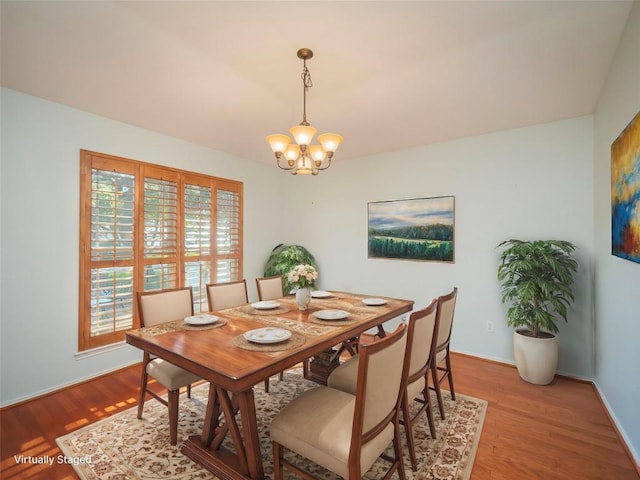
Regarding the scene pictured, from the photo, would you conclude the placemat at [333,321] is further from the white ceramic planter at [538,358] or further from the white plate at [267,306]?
the white ceramic planter at [538,358]

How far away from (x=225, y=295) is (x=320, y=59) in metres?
2.25

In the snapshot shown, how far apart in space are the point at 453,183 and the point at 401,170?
2.33 ft

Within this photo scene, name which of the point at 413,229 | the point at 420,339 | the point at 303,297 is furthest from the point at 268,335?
the point at 413,229

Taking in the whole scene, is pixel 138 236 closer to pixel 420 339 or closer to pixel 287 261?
pixel 287 261

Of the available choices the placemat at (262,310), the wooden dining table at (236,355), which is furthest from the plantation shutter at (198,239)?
the wooden dining table at (236,355)

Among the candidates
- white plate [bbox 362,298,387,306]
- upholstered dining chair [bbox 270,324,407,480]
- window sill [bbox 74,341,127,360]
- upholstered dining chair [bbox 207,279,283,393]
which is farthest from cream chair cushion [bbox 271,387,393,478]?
window sill [bbox 74,341,127,360]

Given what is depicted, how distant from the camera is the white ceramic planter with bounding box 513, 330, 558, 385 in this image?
2.83 metres

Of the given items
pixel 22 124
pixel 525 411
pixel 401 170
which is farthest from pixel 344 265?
pixel 22 124

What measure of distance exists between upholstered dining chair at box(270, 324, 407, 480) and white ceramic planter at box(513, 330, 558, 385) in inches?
78.5

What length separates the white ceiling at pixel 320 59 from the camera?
70.1 inches

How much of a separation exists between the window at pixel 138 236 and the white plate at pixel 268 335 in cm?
220

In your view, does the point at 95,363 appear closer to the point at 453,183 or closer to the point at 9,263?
the point at 9,263

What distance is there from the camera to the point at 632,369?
1918 millimetres

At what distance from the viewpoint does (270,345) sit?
1.73 m
